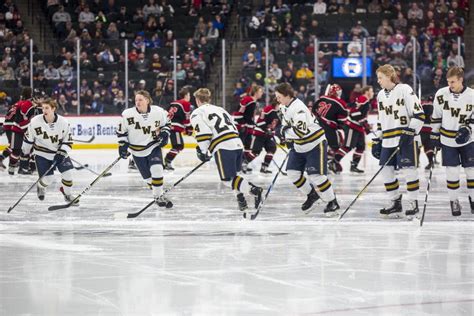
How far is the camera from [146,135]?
9391 millimetres

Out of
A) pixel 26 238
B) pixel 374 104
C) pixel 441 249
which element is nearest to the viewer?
pixel 441 249

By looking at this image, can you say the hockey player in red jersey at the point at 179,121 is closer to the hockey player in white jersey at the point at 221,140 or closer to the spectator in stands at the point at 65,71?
the spectator in stands at the point at 65,71

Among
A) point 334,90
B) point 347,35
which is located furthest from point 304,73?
point 334,90

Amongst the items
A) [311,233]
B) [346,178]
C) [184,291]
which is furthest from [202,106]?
[346,178]

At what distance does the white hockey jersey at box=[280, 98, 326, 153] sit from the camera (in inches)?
337

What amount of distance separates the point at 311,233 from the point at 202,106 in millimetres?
1769

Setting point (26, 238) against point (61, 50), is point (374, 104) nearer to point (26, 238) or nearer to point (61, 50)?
point (61, 50)

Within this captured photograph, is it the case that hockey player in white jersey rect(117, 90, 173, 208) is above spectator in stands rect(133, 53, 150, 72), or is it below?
below

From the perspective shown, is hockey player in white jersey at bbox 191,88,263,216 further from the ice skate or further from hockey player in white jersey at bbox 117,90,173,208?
the ice skate

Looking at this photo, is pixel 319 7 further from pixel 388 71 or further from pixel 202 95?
pixel 388 71

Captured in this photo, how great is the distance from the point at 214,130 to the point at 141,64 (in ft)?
31.8

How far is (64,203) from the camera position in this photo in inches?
400

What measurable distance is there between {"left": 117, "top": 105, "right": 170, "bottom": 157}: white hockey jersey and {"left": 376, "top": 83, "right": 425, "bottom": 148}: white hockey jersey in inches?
82.4

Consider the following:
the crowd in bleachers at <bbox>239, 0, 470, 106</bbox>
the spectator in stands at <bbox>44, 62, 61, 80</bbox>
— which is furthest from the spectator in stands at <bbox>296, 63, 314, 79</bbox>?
the spectator in stands at <bbox>44, 62, 61, 80</bbox>
